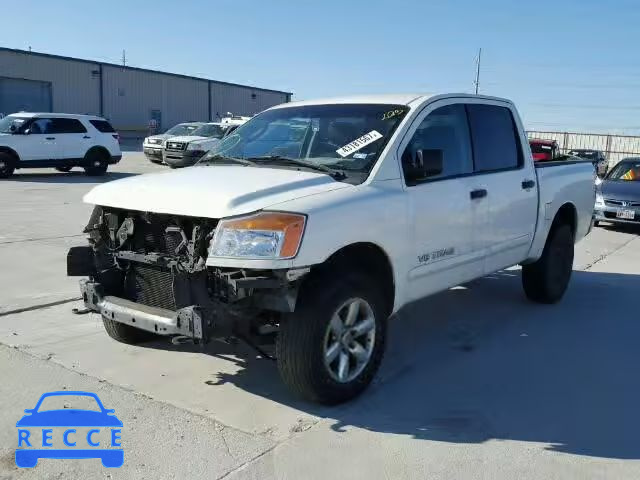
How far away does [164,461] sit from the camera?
11.1 ft

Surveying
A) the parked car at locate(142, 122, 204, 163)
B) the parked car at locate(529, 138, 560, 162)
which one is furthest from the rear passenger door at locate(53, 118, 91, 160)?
the parked car at locate(529, 138, 560, 162)

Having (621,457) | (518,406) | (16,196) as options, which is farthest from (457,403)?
(16,196)

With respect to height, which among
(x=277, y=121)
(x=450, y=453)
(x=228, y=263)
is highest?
(x=277, y=121)

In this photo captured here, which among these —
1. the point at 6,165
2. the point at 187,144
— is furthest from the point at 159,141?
the point at 6,165

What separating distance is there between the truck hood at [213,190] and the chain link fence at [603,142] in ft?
112

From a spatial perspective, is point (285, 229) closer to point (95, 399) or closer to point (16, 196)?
point (95, 399)

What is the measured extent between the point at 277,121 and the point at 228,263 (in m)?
2.06

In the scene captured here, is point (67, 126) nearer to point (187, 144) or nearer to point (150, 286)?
point (187, 144)

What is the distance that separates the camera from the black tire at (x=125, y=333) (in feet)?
16.4

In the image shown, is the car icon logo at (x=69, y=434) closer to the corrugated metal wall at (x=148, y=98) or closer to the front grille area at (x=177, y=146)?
the front grille area at (x=177, y=146)

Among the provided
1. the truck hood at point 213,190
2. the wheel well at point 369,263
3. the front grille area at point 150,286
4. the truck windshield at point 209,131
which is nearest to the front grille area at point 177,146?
the truck windshield at point 209,131

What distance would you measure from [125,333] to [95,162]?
16.8m

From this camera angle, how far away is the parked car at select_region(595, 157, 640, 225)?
12.6 meters

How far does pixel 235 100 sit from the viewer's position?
5925 centimetres
